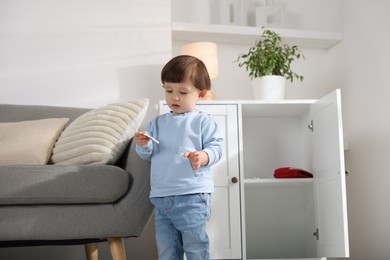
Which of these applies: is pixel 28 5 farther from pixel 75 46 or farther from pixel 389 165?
pixel 389 165

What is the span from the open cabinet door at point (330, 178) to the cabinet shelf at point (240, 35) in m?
0.78

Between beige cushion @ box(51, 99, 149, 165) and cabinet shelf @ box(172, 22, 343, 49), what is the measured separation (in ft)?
3.29

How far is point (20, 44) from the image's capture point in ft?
10.0

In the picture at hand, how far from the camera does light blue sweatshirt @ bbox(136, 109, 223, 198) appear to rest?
6.47 ft

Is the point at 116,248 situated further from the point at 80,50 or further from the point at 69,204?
the point at 80,50

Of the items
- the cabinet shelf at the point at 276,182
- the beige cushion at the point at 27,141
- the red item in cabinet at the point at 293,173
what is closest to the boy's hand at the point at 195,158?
the beige cushion at the point at 27,141

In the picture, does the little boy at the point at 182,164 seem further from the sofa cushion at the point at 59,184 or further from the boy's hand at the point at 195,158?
the sofa cushion at the point at 59,184

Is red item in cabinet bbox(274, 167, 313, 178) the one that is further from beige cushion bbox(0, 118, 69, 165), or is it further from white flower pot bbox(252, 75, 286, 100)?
beige cushion bbox(0, 118, 69, 165)

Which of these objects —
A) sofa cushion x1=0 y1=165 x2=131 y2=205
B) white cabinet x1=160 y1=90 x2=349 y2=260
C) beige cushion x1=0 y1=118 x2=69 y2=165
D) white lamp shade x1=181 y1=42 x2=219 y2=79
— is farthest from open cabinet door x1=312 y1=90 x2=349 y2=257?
beige cushion x1=0 y1=118 x2=69 y2=165

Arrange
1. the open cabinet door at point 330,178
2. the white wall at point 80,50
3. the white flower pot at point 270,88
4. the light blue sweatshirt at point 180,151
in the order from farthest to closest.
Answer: the white wall at point 80,50, the white flower pot at point 270,88, the open cabinet door at point 330,178, the light blue sweatshirt at point 180,151

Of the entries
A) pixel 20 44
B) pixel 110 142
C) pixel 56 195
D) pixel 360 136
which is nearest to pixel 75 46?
pixel 20 44

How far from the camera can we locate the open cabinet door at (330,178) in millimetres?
2385

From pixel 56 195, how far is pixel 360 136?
1.80 meters

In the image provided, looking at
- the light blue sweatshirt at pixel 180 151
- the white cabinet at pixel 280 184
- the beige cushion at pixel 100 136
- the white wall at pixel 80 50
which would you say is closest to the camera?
the light blue sweatshirt at pixel 180 151
